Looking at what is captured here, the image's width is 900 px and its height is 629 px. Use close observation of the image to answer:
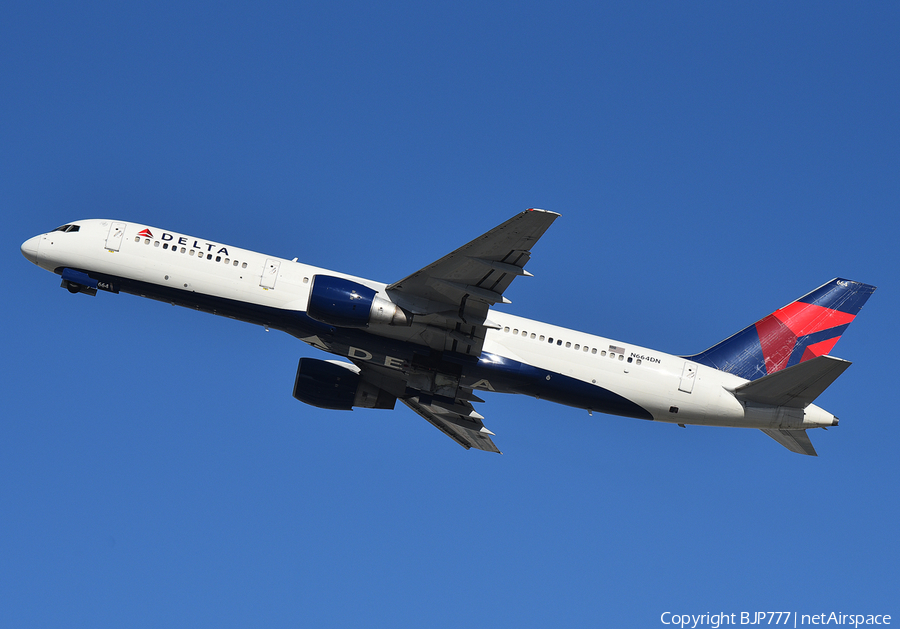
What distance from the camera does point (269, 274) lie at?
33.6 m

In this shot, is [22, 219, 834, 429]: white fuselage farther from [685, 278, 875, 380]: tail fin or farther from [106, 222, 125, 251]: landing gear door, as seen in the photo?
[685, 278, 875, 380]: tail fin

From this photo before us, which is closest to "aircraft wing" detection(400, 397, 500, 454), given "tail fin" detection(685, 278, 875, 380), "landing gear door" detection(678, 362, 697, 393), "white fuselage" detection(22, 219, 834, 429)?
"white fuselage" detection(22, 219, 834, 429)

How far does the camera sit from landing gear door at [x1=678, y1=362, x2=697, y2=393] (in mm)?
34625

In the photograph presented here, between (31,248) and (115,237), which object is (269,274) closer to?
(115,237)

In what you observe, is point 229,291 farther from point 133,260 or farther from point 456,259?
point 456,259

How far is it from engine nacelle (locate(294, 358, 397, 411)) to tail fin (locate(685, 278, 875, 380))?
54.0 ft

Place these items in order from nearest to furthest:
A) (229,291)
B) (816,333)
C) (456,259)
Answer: (456,259) → (229,291) → (816,333)

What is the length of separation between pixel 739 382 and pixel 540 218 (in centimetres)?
1412

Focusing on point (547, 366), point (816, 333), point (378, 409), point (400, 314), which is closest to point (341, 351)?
point (400, 314)

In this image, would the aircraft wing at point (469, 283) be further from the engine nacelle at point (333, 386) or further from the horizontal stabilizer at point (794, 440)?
the horizontal stabilizer at point (794, 440)

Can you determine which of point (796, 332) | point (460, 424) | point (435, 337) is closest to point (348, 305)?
point (435, 337)

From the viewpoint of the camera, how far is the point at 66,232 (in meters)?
35.0

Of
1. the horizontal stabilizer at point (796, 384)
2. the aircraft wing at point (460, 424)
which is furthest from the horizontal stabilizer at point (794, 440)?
the aircraft wing at point (460, 424)

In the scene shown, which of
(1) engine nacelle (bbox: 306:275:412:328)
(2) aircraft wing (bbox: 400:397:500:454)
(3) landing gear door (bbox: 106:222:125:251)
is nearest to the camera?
(1) engine nacelle (bbox: 306:275:412:328)
